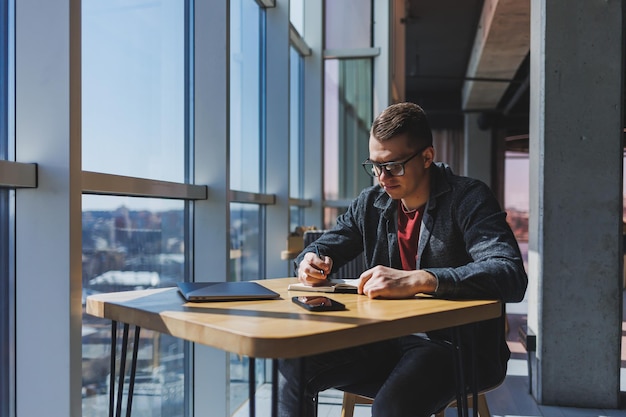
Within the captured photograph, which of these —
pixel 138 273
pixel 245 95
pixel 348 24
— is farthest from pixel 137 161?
pixel 348 24

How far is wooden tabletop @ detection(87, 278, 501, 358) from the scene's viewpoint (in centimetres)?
104

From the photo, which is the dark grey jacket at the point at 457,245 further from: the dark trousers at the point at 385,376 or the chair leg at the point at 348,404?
the chair leg at the point at 348,404

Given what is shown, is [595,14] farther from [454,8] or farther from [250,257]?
[454,8]

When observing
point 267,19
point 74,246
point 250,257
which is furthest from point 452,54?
point 74,246

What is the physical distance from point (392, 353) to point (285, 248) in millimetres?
2040

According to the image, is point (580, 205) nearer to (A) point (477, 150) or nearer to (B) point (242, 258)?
(B) point (242, 258)

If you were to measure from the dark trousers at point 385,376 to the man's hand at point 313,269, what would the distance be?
212mm

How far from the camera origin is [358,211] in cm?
199

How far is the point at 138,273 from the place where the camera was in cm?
212

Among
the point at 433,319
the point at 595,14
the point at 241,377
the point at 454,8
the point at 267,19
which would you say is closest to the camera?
the point at 433,319

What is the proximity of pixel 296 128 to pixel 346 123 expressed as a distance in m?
0.85

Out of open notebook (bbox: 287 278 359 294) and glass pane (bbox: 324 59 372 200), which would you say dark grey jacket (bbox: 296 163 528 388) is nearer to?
open notebook (bbox: 287 278 359 294)

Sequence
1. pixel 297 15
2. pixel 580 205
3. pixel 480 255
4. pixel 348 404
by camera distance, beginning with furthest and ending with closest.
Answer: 1. pixel 297 15
2. pixel 580 205
3. pixel 348 404
4. pixel 480 255

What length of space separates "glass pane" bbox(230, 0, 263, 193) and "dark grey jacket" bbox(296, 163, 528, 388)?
1.25 m
